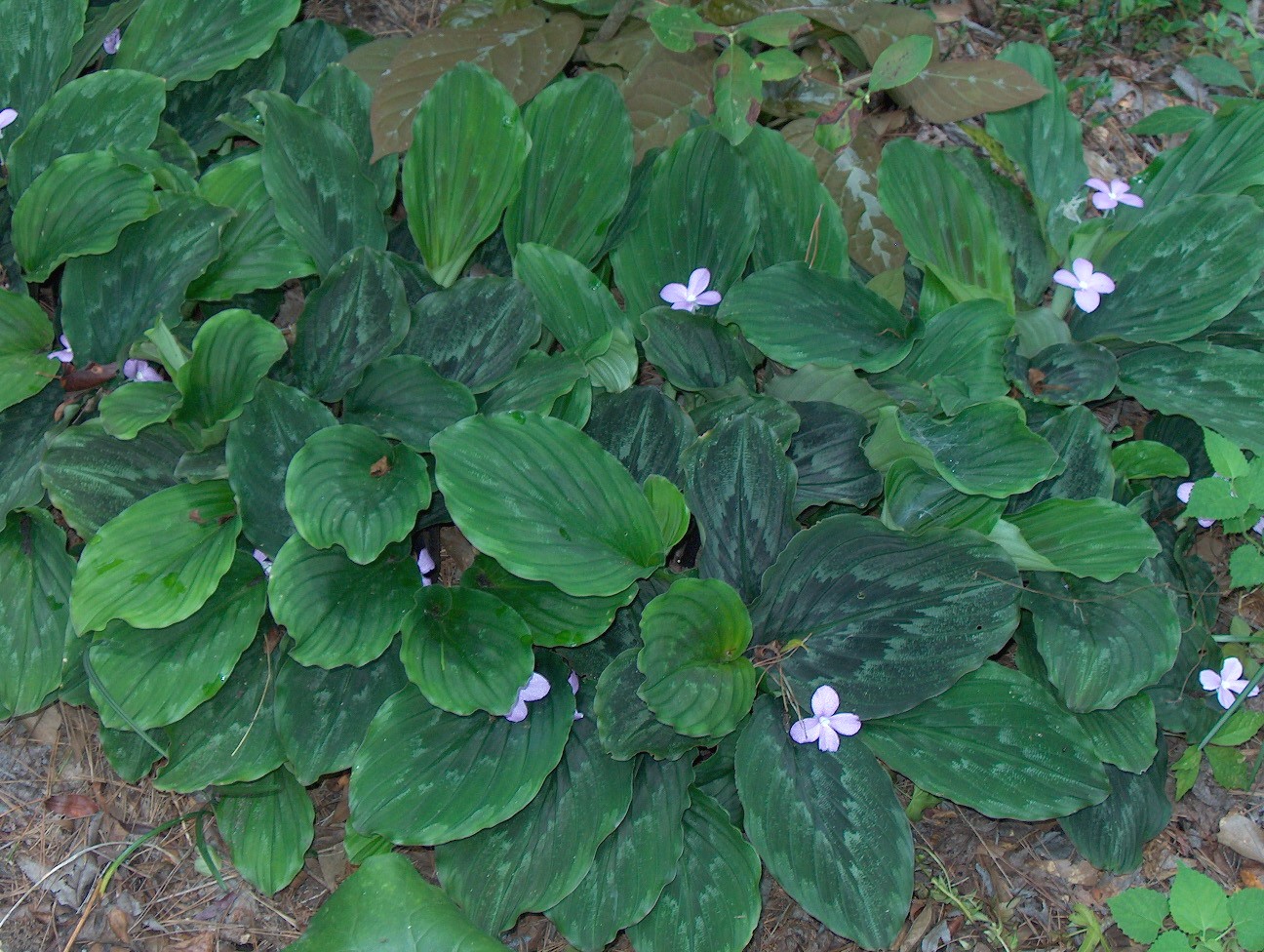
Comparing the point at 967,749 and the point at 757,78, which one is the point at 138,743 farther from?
the point at 757,78

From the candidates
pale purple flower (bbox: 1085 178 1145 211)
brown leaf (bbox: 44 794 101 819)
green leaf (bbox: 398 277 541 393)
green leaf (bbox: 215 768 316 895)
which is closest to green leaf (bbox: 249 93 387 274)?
green leaf (bbox: 398 277 541 393)

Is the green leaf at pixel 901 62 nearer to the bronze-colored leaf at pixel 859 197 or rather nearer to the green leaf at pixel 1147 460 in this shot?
the bronze-colored leaf at pixel 859 197

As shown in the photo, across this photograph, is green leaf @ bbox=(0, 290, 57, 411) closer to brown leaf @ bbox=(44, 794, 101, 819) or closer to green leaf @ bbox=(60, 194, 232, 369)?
green leaf @ bbox=(60, 194, 232, 369)

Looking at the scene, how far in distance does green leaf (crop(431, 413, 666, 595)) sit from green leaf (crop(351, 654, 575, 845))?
0.24 m

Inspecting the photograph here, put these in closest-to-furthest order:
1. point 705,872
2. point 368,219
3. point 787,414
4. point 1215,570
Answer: point 705,872 < point 787,414 < point 368,219 < point 1215,570

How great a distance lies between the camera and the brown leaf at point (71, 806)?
184 centimetres

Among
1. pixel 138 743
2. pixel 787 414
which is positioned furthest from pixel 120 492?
pixel 787 414

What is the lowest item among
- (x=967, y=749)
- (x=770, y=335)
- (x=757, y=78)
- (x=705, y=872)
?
(x=705, y=872)

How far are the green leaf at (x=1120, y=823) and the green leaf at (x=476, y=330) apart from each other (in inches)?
49.4

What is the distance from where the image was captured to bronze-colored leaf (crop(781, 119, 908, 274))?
228cm

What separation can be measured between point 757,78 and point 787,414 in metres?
0.67

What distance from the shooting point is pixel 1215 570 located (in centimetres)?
217

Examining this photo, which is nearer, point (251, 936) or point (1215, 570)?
point (251, 936)

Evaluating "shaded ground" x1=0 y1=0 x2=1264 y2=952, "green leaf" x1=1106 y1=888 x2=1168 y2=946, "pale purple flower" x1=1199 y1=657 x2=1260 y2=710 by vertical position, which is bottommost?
"shaded ground" x1=0 y1=0 x2=1264 y2=952
